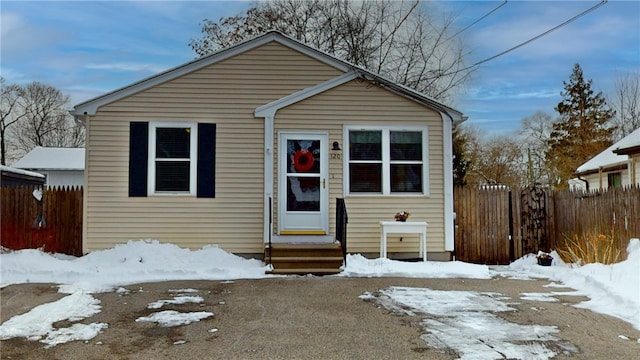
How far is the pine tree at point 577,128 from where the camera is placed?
2833 centimetres

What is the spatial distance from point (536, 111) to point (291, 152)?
2697cm

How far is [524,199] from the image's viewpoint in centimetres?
1061

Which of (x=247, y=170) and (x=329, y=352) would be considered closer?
(x=329, y=352)

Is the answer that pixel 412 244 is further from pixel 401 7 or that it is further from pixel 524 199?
pixel 401 7

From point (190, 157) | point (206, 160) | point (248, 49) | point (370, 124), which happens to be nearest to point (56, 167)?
point (190, 157)

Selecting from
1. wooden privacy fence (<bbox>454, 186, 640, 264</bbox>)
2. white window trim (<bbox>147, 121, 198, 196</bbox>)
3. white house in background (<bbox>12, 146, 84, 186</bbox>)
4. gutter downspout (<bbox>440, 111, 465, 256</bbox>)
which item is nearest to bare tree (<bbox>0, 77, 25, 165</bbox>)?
white house in background (<bbox>12, 146, 84, 186</bbox>)

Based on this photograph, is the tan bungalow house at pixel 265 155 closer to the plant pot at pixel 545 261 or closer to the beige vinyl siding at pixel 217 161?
the beige vinyl siding at pixel 217 161

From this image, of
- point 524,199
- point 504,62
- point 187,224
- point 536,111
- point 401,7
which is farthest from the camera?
point 536,111

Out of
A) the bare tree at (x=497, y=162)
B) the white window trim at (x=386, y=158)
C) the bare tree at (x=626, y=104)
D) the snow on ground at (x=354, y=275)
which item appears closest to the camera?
the snow on ground at (x=354, y=275)

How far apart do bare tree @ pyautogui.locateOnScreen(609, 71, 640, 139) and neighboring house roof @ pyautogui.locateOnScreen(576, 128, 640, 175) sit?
410 inches

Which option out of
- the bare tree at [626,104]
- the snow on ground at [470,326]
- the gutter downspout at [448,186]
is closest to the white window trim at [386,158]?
the gutter downspout at [448,186]

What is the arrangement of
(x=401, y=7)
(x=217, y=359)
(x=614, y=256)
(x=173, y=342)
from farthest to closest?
(x=401, y=7) < (x=614, y=256) < (x=173, y=342) < (x=217, y=359)

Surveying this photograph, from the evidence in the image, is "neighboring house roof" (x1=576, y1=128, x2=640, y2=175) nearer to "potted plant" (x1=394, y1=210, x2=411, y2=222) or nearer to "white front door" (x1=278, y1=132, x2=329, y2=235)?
"potted plant" (x1=394, y1=210, x2=411, y2=222)

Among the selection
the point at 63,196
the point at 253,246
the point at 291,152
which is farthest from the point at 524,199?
the point at 63,196
